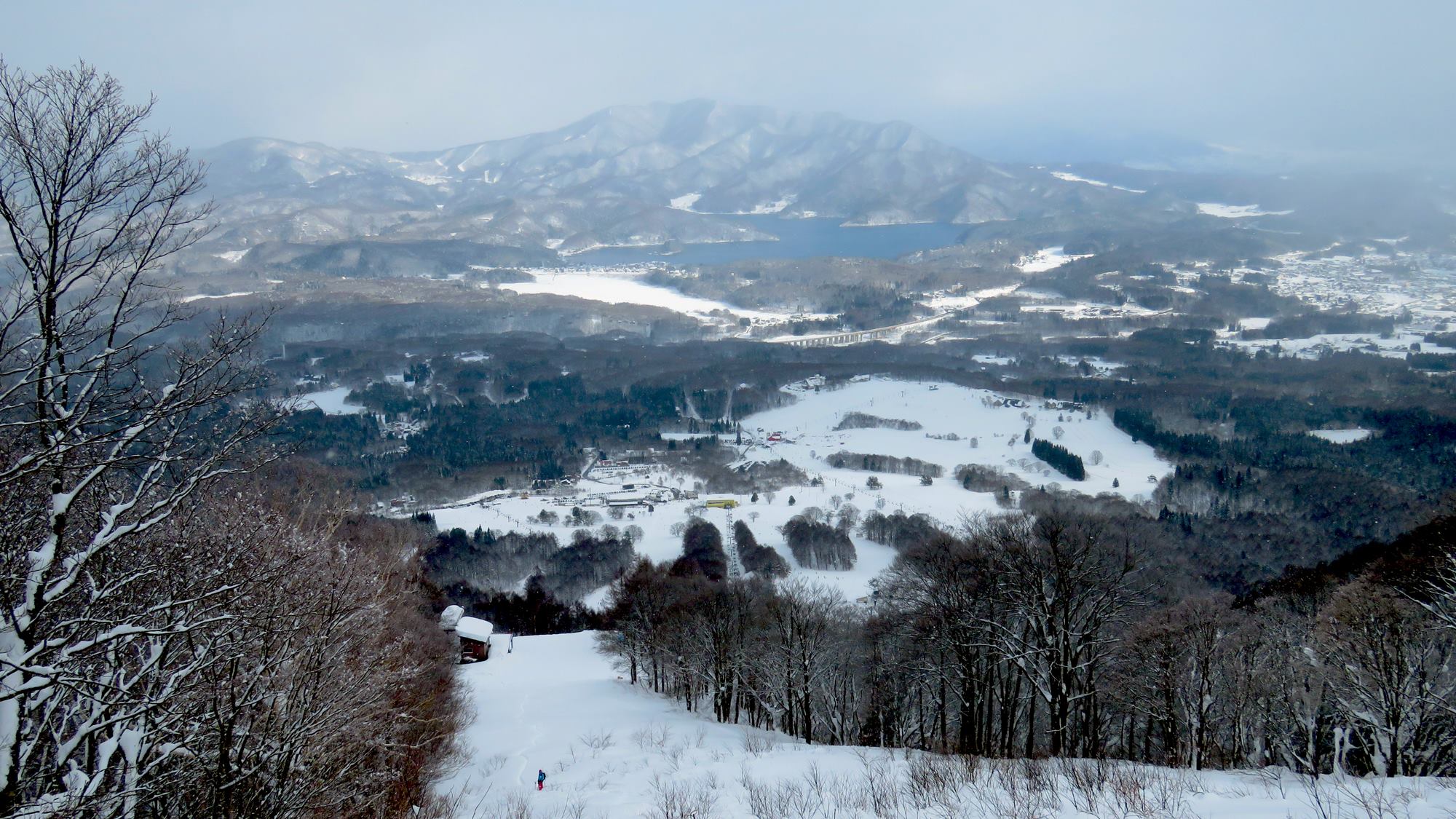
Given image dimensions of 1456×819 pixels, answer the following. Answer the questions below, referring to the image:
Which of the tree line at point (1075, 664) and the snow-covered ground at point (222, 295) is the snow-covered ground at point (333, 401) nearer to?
the snow-covered ground at point (222, 295)

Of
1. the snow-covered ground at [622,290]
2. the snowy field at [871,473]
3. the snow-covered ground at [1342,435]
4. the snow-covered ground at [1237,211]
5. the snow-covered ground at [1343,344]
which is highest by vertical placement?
the snow-covered ground at [1237,211]

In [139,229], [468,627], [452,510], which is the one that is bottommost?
[452,510]

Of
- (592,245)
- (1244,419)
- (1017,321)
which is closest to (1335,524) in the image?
(1244,419)

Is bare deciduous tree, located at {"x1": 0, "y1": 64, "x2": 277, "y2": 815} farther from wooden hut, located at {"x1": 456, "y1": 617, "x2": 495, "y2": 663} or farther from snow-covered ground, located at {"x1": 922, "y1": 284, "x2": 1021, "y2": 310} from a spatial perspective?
snow-covered ground, located at {"x1": 922, "y1": 284, "x2": 1021, "y2": 310}

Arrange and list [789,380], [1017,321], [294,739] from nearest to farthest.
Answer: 1. [294,739]
2. [789,380]
3. [1017,321]

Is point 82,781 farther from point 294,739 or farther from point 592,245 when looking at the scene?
point 592,245

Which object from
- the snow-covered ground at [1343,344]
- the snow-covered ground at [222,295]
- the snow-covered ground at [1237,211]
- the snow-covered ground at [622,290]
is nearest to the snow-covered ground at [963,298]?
the snow-covered ground at [622,290]
